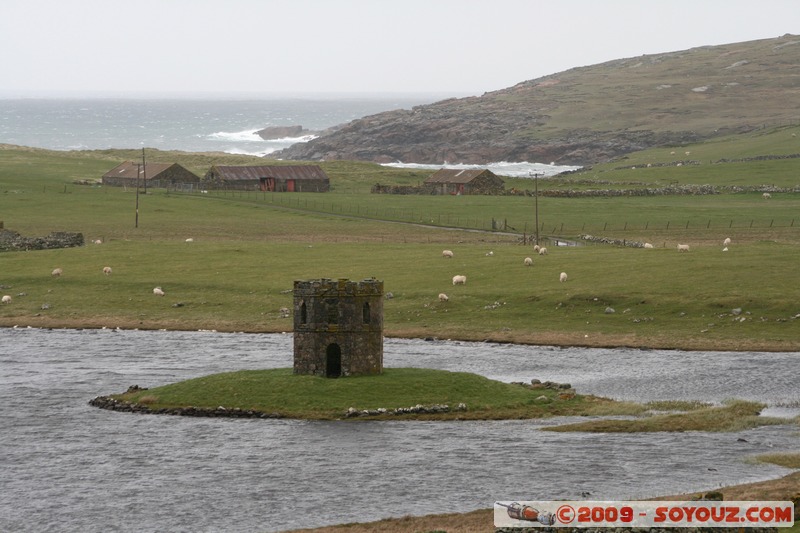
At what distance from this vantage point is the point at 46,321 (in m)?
86.8

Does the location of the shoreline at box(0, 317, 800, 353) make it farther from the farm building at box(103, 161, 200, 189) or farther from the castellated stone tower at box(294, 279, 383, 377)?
the farm building at box(103, 161, 200, 189)

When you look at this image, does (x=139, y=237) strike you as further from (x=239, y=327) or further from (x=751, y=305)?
(x=751, y=305)

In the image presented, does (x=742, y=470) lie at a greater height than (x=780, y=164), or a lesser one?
lesser

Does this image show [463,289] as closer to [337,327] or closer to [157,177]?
[337,327]

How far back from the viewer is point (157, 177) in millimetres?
172250

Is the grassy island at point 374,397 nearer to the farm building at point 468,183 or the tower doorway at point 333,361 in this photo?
the tower doorway at point 333,361

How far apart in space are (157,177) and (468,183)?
4030 cm

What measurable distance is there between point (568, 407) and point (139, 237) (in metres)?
71.7

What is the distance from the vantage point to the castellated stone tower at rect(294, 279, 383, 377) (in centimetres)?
5934

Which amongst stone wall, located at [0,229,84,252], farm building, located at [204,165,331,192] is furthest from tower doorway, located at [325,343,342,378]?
farm building, located at [204,165,331,192]

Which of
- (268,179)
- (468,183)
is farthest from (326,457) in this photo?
(268,179)

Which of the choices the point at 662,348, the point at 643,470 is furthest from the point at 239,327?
the point at 643,470

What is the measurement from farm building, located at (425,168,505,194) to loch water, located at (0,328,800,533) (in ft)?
332

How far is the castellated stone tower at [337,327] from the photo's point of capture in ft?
195
